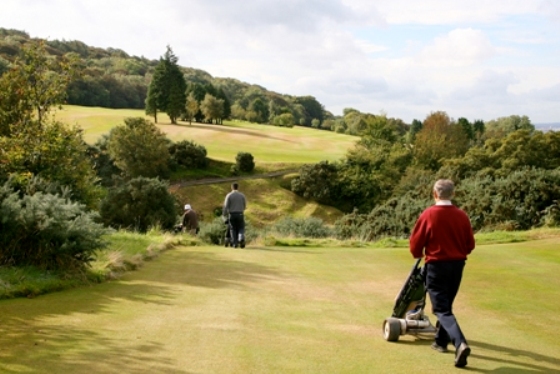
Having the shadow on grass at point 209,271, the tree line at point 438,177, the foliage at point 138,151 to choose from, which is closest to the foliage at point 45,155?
the shadow on grass at point 209,271

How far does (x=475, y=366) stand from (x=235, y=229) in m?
12.7

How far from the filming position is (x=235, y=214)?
1823 cm

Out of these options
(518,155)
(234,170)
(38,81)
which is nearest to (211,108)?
(234,170)

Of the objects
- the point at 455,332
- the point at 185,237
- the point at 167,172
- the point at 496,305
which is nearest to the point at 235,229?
the point at 185,237

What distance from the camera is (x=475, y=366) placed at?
244 inches

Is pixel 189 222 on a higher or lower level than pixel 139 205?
higher

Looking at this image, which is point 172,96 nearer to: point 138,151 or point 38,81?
point 138,151

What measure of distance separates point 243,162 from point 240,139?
2281cm

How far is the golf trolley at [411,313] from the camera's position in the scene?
714 centimetres

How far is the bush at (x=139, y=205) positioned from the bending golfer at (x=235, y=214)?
15.6 metres

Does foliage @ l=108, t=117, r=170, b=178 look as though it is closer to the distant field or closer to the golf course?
the distant field

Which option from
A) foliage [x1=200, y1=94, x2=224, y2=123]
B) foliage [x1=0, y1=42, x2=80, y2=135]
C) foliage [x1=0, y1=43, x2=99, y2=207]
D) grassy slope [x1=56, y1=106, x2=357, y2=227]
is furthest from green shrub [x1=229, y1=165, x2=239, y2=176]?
foliage [x1=0, y1=42, x2=80, y2=135]

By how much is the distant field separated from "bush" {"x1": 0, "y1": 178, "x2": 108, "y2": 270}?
7504cm

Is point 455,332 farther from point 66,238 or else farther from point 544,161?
point 544,161
